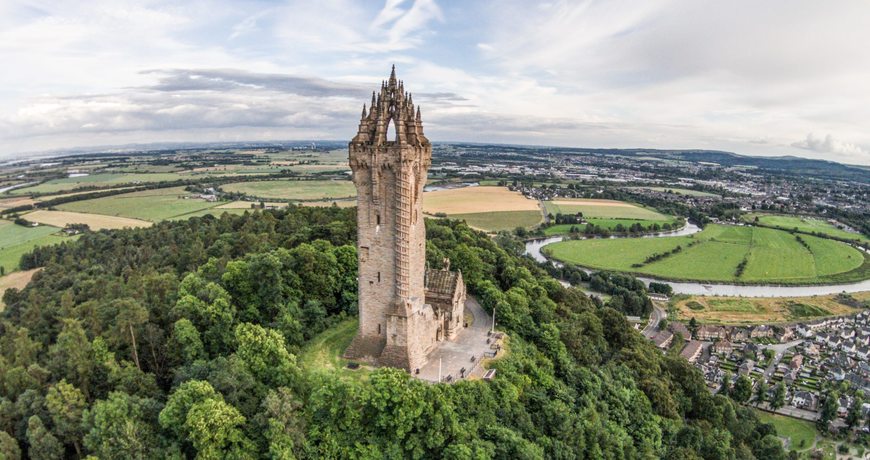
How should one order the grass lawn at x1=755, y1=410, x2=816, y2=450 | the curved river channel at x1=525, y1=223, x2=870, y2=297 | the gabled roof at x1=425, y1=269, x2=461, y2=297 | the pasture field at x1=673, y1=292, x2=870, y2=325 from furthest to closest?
the curved river channel at x1=525, y1=223, x2=870, y2=297 → the pasture field at x1=673, y1=292, x2=870, y2=325 → the grass lawn at x1=755, y1=410, x2=816, y2=450 → the gabled roof at x1=425, y1=269, x2=461, y2=297

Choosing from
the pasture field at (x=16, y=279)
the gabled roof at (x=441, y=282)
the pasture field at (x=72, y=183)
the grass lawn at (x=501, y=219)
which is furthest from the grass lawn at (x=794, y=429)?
the pasture field at (x=72, y=183)

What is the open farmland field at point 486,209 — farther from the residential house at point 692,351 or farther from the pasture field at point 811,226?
the pasture field at point 811,226

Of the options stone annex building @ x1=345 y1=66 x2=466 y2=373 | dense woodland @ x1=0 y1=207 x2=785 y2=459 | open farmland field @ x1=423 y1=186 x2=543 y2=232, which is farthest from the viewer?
open farmland field @ x1=423 y1=186 x2=543 y2=232

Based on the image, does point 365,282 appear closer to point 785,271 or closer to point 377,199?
point 377,199

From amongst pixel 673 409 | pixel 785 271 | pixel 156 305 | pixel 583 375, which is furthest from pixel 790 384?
pixel 156 305

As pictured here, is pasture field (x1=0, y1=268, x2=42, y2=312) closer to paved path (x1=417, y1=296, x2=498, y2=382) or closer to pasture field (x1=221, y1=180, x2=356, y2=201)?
paved path (x1=417, y1=296, x2=498, y2=382)

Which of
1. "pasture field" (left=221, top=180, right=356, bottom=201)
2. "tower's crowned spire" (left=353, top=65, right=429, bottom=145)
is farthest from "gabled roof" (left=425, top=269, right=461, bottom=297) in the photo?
"pasture field" (left=221, top=180, right=356, bottom=201)

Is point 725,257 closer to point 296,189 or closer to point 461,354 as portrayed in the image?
point 461,354
